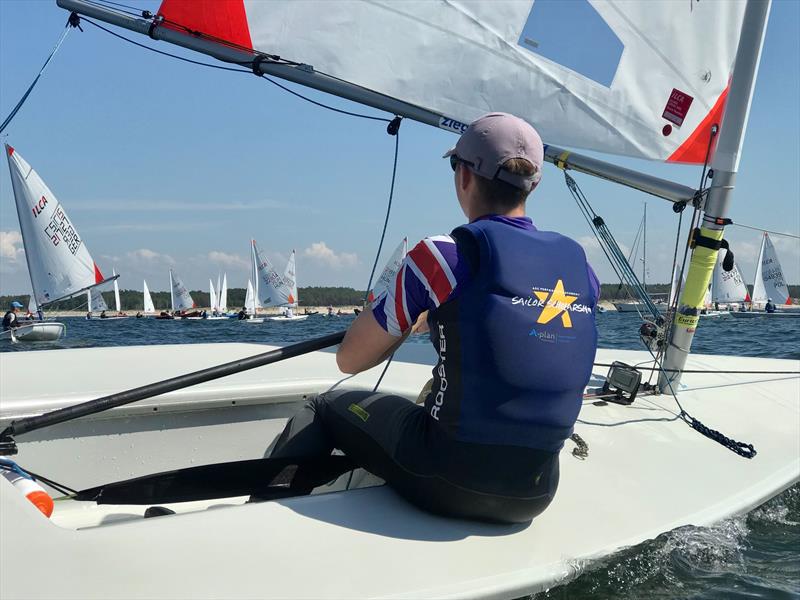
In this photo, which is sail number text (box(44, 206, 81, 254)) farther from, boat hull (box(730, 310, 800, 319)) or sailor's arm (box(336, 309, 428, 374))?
boat hull (box(730, 310, 800, 319))

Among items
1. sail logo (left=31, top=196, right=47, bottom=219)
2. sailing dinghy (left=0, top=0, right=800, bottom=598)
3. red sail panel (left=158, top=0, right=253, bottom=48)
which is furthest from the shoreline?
sailing dinghy (left=0, top=0, right=800, bottom=598)

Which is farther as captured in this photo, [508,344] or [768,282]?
[768,282]

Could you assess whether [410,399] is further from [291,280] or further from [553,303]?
[291,280]

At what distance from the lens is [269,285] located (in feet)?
132

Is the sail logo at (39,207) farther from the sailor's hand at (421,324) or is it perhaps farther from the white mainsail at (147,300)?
the white mainsail at (147,300)

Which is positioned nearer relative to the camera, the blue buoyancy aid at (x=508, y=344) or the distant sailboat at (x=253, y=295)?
the blue buoyancy aid at (x=508, y=344)

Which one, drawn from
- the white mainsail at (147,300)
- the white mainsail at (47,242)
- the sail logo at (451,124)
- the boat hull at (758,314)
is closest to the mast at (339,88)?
the sail logo at (451,124)

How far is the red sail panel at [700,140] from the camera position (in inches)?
127

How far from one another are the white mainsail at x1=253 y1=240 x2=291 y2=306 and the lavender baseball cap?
1517 inches

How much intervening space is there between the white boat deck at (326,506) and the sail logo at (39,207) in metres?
19.3

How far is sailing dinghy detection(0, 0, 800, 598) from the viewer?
1.35 meters

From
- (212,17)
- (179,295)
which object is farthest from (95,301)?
(212,17)

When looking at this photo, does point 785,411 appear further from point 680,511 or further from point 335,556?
point 335,556

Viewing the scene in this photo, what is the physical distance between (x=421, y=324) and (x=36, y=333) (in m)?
20.1
